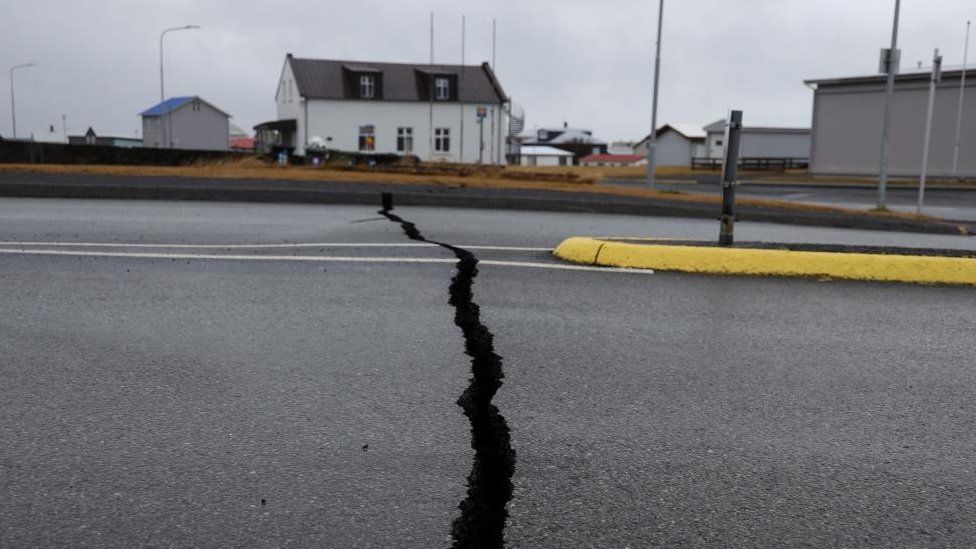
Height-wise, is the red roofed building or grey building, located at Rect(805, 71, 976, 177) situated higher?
grey building, located at Rect(805, 71, 976, 177)

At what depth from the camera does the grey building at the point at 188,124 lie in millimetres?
67250

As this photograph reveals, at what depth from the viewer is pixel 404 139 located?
5988cm

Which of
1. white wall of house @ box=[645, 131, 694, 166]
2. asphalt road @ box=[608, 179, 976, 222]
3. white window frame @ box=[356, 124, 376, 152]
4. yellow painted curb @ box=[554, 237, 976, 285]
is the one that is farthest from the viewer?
white wall of house @ box=[645, 131, 694, 166]

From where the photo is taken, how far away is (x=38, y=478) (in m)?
2.81

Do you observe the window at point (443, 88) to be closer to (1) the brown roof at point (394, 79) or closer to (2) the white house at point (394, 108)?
(2) the white house at point (394, 108)

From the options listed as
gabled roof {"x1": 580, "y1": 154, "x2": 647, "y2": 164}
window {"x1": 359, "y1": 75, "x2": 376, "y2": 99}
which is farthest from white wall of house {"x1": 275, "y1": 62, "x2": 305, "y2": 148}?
gabled roof {"x1": 580, "y1": 154, "x2": 647, "y2": 164}

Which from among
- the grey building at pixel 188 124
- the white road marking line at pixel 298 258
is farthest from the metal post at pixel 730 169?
the grey building at pixel 188 124

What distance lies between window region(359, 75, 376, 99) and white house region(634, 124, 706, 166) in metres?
31.0

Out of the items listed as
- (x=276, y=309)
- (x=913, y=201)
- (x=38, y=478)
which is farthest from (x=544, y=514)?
(x=913, y=201)

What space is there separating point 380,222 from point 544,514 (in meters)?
8.43

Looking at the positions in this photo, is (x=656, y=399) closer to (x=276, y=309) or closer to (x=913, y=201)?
(x=276, y=309)

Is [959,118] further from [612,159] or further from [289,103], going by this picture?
[612,159]

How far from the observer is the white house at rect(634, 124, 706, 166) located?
77625mm

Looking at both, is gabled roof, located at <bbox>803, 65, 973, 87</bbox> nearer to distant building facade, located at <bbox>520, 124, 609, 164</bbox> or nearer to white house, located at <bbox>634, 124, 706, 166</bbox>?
white house, located at <bbox>634, 124, 706, 166</bbox>
